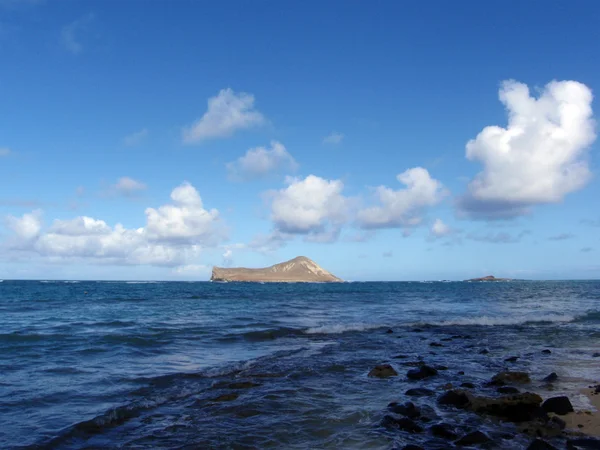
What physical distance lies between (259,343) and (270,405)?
1260 cm

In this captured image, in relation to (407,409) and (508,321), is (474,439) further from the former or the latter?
(508,321)

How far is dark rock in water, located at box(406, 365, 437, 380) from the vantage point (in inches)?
595

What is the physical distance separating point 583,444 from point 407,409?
3.70m

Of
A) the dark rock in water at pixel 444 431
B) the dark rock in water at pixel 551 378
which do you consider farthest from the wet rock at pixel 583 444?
the dark rock in water at pixel 551 378

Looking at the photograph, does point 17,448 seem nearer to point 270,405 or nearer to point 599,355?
point 270,405

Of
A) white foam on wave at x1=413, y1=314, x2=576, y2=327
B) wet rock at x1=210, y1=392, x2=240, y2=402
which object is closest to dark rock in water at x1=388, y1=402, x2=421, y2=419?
wet rock at x1=210, y1=392, x2=240, y2=402

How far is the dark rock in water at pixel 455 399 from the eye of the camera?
11.5m

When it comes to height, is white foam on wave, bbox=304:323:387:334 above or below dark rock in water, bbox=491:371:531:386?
below

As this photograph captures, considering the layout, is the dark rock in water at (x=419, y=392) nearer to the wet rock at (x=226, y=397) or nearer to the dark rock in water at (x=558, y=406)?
the dark rock in water at (x=558, y=406)

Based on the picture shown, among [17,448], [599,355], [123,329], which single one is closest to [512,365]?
[599,355]

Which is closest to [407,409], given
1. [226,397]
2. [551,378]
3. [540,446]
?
[540,446]

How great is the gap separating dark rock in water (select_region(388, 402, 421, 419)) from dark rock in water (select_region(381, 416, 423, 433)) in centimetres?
54

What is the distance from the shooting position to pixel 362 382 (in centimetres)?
1455

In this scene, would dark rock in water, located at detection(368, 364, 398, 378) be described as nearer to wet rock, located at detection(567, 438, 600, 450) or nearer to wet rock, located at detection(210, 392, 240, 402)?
wet rock, located at detection(210, 392, 240, 402)
